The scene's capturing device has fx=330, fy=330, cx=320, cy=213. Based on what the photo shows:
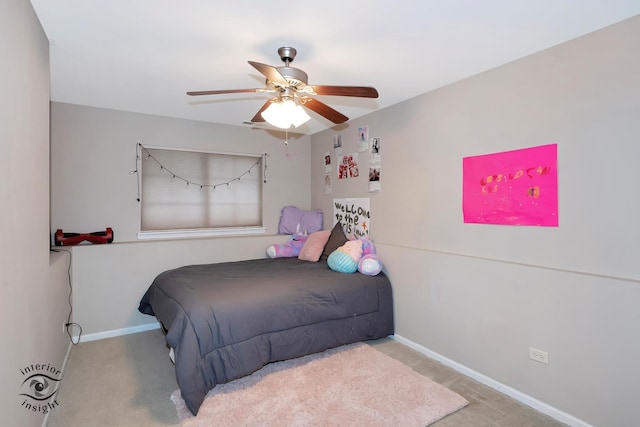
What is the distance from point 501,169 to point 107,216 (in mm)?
3804

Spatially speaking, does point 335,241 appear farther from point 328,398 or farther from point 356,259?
point 328,398

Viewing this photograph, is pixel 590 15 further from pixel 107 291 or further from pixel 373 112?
pixel 107 291

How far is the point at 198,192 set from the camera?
405 centimetres

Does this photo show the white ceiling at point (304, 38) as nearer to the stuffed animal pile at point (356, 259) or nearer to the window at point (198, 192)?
the window at point (198, 192)

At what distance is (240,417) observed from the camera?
2053mm

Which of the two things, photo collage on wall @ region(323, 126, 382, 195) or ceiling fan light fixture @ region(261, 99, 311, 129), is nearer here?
ceiling fan light fixture @ region(261, 99, 311, 129)

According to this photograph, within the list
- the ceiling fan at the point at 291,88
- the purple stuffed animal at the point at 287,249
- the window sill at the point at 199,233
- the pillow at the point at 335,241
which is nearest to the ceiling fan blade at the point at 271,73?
the ceiling fan at the point at 291,88

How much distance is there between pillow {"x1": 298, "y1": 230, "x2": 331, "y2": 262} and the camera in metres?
3.88

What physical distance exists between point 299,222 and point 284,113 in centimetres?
245

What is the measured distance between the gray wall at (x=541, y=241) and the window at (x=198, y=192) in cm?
208

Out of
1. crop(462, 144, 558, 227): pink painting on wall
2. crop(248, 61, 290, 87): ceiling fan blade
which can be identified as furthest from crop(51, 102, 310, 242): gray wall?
crop(462, 144, 558, 227): pink painting on wall

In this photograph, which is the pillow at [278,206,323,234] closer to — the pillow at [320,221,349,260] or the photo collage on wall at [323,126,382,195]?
the photo collage on wall at [323,126,382,195]

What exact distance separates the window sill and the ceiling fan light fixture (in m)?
2.24

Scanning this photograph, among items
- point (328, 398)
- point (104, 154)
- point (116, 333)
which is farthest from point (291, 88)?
point (116, 333)
